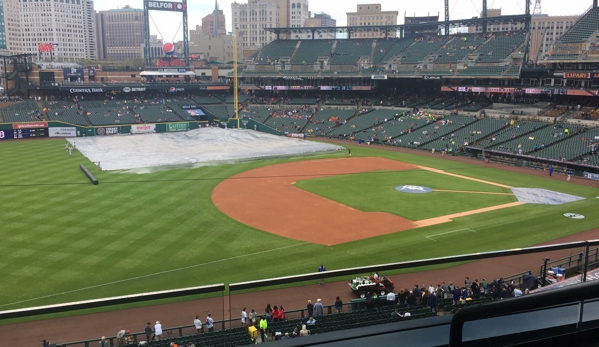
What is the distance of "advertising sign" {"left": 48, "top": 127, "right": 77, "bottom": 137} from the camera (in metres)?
71.1

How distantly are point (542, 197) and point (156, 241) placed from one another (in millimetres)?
29272

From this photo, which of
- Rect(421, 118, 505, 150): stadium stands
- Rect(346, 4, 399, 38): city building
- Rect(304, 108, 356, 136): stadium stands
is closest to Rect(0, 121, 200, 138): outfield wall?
Rect(304, 108, 356, 136): stadium stands

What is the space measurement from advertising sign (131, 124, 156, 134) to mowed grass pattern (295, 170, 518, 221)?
43.2 metres

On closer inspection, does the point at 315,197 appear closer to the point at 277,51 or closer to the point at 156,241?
the point at 156,241

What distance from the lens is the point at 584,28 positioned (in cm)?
6056

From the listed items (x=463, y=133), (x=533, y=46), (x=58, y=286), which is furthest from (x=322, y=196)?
(x=533, y=46)

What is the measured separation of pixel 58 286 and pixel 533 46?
175 meters

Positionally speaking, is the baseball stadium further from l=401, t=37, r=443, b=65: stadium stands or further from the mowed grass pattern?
l=401, t=37, r=443, b=65: stadium stands

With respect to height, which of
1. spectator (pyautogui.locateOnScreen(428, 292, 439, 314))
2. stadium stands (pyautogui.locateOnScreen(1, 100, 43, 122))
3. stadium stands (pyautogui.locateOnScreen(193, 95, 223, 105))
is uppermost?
stadium stands (pyautogui.locateOnScreen(193, 95, 223, 105))

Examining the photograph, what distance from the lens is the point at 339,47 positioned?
9412 cm

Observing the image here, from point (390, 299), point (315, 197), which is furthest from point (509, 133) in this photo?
point (390, 299)

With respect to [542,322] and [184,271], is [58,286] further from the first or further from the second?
[542,322]

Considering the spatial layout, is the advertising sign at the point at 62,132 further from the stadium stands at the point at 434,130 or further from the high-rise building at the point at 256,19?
the high-rise building at the point at 256,19

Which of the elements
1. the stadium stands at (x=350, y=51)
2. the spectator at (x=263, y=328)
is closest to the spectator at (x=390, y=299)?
the spectator at (x=263, y=328)
